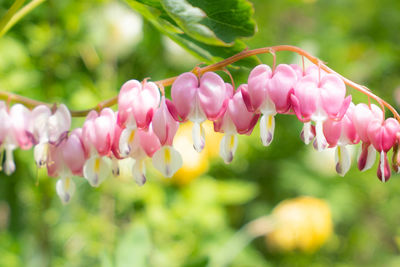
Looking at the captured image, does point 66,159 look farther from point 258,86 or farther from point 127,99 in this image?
point 258,86

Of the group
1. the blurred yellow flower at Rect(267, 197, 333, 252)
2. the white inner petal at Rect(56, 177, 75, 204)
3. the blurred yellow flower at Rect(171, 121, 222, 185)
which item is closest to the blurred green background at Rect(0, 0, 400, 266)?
the blurred yellow flower at Rect(171, 121, 222, 185)

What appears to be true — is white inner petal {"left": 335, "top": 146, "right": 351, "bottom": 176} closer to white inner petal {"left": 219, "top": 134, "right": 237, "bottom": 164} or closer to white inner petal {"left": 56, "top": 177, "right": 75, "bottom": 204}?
white inner petal {"left": 219, "top": 134, "right": 237, "bottom": 164}

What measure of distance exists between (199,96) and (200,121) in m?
0.03

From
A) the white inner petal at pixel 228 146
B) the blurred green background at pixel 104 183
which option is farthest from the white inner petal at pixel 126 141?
the blurred green background at pixel 104 183

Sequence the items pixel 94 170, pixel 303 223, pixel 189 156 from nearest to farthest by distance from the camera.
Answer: pixel 94 170
pixel 189 156
pixel 303 223

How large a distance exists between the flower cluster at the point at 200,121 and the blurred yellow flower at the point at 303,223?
3.85 ft

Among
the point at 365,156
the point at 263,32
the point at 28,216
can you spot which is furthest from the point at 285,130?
the point at 365,156

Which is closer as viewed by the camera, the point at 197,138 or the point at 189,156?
the point at 197,138

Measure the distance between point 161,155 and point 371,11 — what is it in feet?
7.24

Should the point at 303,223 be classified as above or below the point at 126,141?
below

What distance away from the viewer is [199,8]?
0.50m

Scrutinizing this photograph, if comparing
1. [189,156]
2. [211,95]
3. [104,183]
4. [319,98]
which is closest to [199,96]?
[211,95]

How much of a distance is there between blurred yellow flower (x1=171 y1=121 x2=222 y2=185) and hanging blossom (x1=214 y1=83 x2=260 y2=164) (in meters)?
0.71

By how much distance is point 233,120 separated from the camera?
21.0 inches
